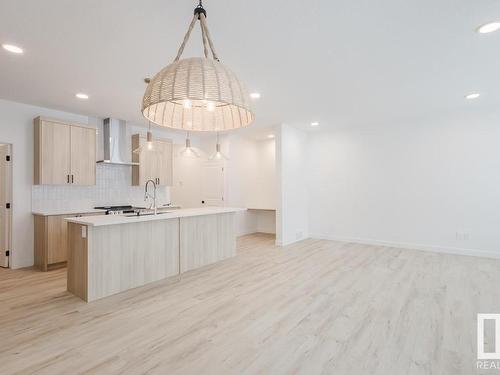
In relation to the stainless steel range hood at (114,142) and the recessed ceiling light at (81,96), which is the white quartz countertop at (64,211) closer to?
the stainless steel range hood at (114,142)

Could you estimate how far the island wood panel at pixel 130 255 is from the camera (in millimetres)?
3125

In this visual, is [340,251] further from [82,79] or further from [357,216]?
[82,79]

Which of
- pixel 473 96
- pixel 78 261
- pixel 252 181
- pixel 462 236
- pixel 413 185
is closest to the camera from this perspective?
pixel 78 261

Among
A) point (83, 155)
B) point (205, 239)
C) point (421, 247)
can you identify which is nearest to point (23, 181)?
point (83, 155)

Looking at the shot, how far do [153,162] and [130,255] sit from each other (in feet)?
9.61

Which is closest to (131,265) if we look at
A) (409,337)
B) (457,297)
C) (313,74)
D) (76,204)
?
(76,204)

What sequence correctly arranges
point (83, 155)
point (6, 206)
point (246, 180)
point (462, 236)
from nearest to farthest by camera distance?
point (6, 206) < point (83, 155) < point (462, 236) < point (246, 180)

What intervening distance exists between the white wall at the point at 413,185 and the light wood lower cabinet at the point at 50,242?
5378mm

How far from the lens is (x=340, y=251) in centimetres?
540

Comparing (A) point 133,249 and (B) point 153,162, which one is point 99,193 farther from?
(A) point 133,249

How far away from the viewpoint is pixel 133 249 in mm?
3488

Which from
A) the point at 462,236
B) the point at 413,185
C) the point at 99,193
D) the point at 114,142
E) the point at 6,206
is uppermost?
the point at 114,142

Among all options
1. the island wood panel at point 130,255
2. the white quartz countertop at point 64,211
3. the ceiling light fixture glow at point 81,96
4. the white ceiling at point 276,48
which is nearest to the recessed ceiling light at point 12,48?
the white ceiling at point 276,48

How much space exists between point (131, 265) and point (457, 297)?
4.00 m
